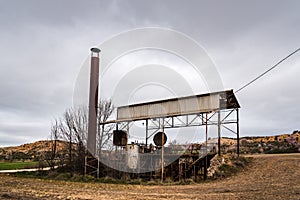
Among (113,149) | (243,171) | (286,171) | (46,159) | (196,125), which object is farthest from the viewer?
(46,159)

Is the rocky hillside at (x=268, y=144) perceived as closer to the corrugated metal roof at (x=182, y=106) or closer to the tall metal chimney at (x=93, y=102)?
the corrugated metal roof at (x=182, y=106)

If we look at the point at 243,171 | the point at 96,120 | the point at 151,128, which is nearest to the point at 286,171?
the point at 243,171

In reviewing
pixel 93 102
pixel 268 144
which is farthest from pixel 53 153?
pixel 268 144

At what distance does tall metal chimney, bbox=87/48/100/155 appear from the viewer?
79.7 ft

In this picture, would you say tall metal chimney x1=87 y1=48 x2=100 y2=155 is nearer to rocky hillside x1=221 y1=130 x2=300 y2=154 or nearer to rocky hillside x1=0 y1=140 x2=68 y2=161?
rocky hillside x1=221 y1=130 x2=300 y2=154

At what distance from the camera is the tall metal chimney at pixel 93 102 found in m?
24.3

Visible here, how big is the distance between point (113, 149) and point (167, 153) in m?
4.35

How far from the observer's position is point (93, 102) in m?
25.9

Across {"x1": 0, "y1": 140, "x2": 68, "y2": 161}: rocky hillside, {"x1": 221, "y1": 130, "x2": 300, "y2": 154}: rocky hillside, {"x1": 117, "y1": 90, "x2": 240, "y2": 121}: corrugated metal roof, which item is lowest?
{"x1": 0, "y1": 140, "x2": 68, "y2": 161}: rocky hillside

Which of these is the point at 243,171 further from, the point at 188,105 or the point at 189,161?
the point at 188,105

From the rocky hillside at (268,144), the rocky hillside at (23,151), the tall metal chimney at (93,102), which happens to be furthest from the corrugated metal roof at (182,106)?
the rocky hillside at (23,151)

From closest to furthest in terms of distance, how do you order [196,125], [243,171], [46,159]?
[243,171] → [196,125] → [46,159]

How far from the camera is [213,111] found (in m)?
20.0

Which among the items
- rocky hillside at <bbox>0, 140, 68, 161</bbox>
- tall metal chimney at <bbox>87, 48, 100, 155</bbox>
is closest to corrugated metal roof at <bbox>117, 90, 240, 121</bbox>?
tall metal chimney at <bbox>87, 48, 100, 155</bbox>
